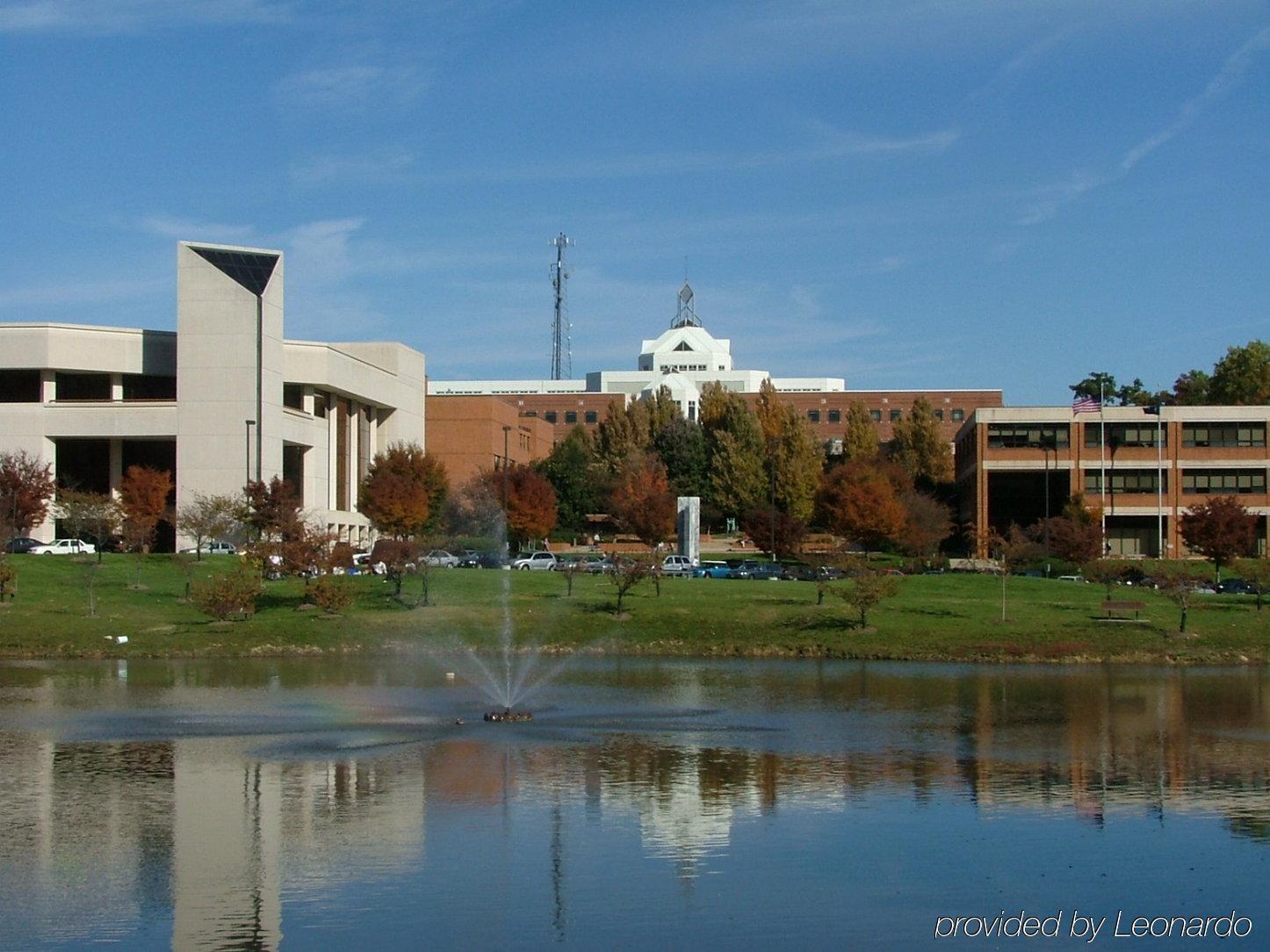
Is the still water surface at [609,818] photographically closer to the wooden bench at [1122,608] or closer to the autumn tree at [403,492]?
the wooden bench at [1122,608]

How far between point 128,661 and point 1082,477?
2918 inches

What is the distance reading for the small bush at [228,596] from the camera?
4791 cm

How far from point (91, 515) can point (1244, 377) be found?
328ft

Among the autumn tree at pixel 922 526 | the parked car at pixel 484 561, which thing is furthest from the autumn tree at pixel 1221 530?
Result: the parked car at pixel 484 561

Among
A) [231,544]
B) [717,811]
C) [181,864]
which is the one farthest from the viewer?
[231,544]

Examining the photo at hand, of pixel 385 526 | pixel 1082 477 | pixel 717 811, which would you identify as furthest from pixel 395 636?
pixel 1082 477

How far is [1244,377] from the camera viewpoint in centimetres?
12875

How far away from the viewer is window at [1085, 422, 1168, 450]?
100 meters

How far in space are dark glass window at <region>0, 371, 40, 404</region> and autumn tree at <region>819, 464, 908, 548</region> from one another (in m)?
48.5

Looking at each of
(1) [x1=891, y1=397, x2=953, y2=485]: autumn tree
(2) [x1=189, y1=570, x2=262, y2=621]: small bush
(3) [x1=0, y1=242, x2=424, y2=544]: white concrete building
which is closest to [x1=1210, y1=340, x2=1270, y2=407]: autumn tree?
(1) [x1=891, y1=397, x2=953, y2=485]: autumn tree

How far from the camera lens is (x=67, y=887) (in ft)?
50.2

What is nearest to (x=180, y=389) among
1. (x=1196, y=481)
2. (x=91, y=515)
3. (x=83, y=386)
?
(x=83, y=386)

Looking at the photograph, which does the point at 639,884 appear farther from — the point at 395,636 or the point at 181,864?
the point at 395,636

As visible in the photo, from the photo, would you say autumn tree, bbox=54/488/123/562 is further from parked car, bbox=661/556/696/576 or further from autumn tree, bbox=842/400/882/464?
autumn tree, bbox=842/400/882/464
